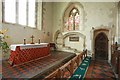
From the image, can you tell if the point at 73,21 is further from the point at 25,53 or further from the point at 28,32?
the point at 25,53

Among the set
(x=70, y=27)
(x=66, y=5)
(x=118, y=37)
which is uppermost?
(x=66, y=5)

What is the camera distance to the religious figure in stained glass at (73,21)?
11.2 metres

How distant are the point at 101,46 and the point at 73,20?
306 centimetres

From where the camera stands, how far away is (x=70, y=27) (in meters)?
11.5

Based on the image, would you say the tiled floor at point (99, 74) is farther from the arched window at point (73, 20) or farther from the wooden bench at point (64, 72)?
the arched window at point (73, 20)

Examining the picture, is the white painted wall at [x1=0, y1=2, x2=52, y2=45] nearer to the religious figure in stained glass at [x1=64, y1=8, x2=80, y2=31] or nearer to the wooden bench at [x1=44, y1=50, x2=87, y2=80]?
the religious figure in stained glass at [x1=64, y1=8, x2=80, y2=31]

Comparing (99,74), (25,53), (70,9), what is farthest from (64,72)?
(70,9)

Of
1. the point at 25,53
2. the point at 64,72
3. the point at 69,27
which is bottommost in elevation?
the point at 64,72

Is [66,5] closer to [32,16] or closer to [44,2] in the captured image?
[44,2]

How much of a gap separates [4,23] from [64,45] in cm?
583

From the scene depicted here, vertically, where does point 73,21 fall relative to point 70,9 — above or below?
below

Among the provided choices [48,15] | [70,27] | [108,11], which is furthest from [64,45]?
[108,11]

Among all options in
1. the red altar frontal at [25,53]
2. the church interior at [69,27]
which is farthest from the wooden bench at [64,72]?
the church interior at [69,27]

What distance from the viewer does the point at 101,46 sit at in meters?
10.3
